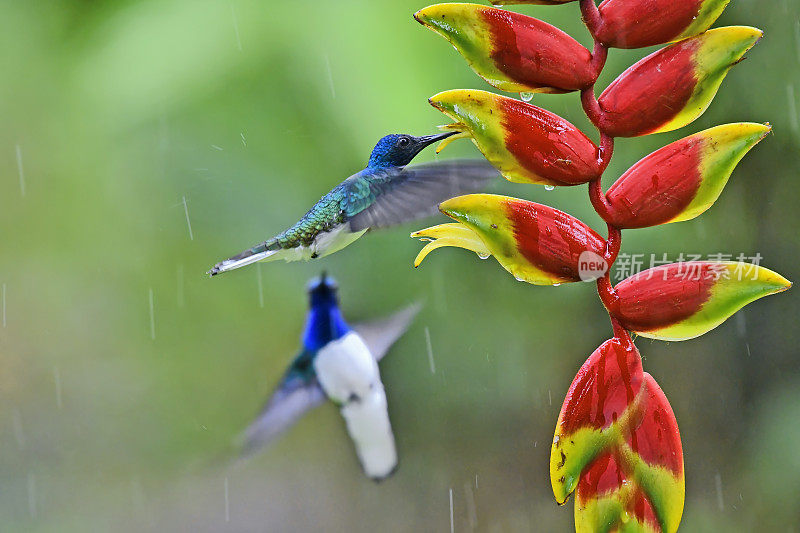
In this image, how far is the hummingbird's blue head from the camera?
2.75ft

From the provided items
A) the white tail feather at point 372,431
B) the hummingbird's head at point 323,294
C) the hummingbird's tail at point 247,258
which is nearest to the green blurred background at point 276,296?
the white tail feather at point 372,431

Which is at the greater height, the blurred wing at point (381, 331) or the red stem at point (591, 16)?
the red stem at point (591, 16)

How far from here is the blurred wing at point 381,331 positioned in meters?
0.92

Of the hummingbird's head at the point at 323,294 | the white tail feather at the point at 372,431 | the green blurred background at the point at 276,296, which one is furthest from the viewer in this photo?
the green blurred background at the point at 276,296

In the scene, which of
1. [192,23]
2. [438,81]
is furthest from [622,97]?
[192,23]

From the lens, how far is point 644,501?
0.36 meters

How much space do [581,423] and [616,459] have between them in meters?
0.02

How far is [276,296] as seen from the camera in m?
1.72

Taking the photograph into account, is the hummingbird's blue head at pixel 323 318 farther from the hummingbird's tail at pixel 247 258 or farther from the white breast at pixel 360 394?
the hummingbird's tail at pixel 247 258

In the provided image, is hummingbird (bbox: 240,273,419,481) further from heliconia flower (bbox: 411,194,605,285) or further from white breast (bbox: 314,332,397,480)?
heliconia flower (bbox: 411,194,605,285)

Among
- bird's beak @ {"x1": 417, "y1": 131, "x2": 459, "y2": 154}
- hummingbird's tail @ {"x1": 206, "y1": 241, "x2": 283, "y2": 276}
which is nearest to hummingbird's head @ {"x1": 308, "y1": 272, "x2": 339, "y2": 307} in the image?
hummingbird's tail @ {"x1": 206, "y1": 241, "x2": 283, "y2": 276}

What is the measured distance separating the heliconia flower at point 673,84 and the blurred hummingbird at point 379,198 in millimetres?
153

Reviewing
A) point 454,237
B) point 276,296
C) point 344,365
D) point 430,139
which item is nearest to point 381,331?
point 344,365

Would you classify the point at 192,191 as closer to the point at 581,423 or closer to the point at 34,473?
the point at 34,473
